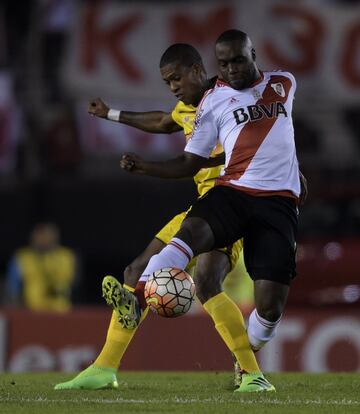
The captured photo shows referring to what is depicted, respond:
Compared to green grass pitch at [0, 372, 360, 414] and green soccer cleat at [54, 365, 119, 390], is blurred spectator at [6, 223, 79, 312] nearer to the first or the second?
green grass pitch at [0, 372, 360, 414]

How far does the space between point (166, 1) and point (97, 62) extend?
126 centimetres

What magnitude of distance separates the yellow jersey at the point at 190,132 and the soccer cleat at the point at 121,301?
3.75 feet

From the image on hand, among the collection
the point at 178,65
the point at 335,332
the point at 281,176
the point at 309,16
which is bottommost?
the point at 335,332

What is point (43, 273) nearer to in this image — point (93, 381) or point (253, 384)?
point (93, 381)

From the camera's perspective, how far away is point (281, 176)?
31.0ft

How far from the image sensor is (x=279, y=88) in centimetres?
962

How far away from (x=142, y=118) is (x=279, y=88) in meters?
1.12

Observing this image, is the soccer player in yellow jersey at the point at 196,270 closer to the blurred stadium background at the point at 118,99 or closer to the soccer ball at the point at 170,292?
the soccer ball at the point at 170,292

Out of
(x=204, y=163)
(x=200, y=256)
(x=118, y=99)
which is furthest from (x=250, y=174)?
(x=118, y=99)

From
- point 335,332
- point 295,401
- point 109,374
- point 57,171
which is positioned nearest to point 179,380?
point 109,374

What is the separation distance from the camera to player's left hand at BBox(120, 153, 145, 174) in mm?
9117

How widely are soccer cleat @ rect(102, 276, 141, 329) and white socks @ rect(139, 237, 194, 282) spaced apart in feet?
0.63

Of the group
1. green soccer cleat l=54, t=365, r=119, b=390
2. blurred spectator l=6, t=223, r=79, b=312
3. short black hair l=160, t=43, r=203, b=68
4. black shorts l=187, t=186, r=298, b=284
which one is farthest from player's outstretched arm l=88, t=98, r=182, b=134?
blurred spectator l=6, t=223, r=79, b=312

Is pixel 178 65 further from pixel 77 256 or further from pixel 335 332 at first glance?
pixel 77 256
